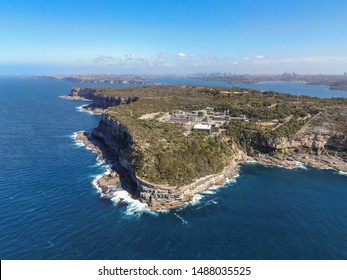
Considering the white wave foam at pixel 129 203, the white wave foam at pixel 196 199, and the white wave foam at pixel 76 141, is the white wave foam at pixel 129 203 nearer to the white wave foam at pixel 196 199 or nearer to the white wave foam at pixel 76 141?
the white wave foam at pixel 196 199

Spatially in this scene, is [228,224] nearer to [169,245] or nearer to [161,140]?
[169,245]

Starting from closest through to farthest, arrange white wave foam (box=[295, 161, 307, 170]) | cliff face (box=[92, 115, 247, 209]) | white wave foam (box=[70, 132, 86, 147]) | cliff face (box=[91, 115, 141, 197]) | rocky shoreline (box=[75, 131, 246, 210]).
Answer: rocky shoreline (box=[75, 131, 246, 210])
cliff face (box=[92, 115, 247, 209])
cliff face (box=[91, 115, 141, 197])
white wave foam (box=[295, 161, 307, 170])
white wave foam (box=[70, 132, 86, 147])

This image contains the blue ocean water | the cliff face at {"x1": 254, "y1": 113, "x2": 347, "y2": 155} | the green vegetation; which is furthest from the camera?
the cliff face at {"x1": 254, "y1": 113, "x2": 347, "y2": 155}

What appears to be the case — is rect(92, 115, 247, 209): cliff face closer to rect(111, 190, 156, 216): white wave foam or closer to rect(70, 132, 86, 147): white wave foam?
rect(111, 190, 156, 216): white wave foam

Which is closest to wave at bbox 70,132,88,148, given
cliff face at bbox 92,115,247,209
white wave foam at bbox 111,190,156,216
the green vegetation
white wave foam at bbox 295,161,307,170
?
cliff face at bbox 92,115,247,209

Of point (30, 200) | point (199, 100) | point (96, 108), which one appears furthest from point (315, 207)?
point (96, 108)

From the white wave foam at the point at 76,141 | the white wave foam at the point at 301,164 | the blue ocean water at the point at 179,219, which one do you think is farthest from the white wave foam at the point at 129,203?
the white wave foam at the point at 301,164
